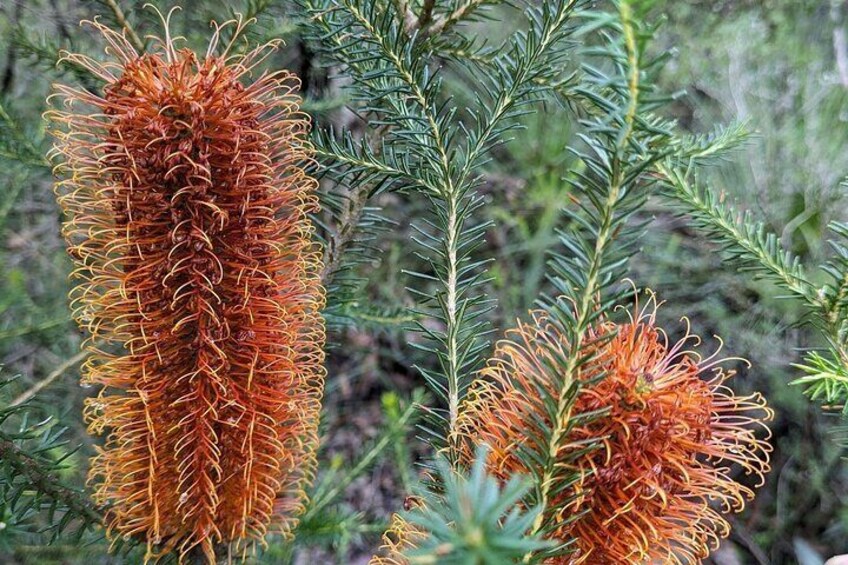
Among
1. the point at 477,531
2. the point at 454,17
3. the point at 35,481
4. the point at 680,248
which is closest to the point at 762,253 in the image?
the point at 454,17

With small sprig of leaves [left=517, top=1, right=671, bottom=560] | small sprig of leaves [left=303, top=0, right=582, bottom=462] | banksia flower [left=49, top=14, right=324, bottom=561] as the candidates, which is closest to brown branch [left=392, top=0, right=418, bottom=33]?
small sprig of leaves [left=303, top=0, right=582, bottom=462]

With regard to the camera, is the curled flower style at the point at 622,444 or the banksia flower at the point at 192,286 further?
the banksia flower at the point at 192,286

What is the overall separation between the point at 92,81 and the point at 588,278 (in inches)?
37.3

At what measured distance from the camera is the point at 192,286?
769 mm

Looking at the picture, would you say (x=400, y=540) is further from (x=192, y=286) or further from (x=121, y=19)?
(x=121, y=19)

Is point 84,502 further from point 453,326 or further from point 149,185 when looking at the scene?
point 453,326

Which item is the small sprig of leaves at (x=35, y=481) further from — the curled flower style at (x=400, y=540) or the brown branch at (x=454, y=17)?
the brown branch at (x=454, y=17)

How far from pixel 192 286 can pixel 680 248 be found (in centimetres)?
240

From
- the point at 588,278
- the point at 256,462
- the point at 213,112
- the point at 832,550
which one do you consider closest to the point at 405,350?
the point at 832,550

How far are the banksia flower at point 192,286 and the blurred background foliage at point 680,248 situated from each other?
528 millimetres

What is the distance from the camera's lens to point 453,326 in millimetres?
757

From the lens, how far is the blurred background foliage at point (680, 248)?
1684 millimetres

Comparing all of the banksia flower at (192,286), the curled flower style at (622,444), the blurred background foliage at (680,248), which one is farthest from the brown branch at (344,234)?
the blurred background foliage at (680,248)

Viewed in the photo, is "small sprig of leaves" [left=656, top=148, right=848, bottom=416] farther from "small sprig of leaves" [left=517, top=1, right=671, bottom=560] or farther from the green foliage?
the green foliage
